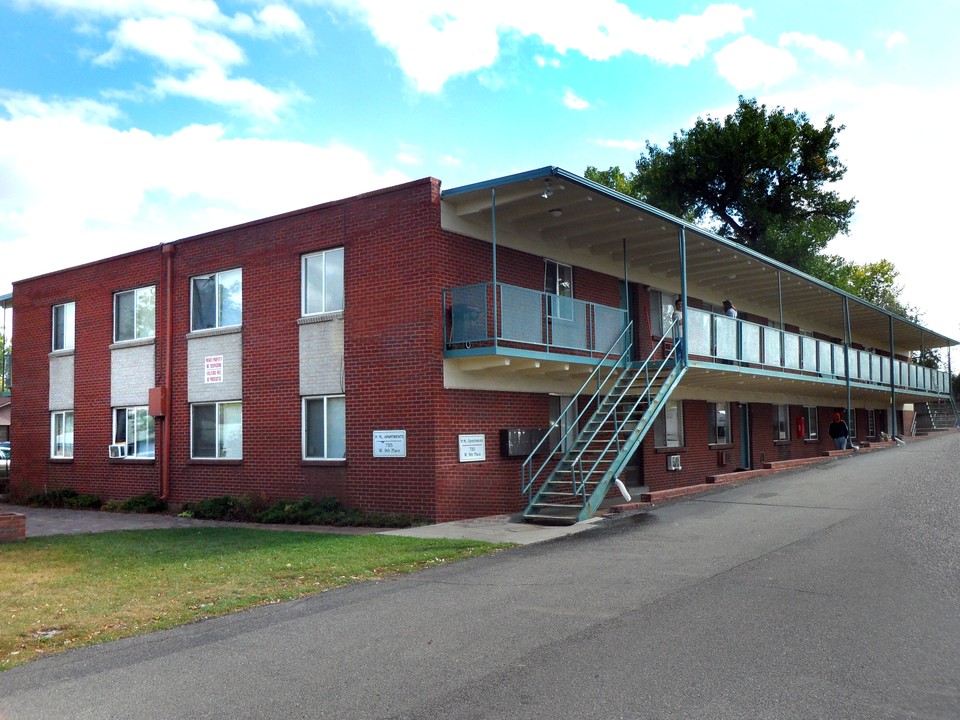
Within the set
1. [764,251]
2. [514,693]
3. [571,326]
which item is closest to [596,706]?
[514,693]

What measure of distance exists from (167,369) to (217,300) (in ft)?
6.93

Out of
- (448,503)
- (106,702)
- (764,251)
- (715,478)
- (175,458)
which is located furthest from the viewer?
(764,251)

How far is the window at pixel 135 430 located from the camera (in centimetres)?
2048

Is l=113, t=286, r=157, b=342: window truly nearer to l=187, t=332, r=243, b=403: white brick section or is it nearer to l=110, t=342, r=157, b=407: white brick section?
l=110, t=342, r=157, b=407: white brick section

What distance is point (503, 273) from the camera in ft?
55.6

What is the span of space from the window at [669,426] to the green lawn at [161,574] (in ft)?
32.7

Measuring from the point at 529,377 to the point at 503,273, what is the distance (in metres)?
2.12

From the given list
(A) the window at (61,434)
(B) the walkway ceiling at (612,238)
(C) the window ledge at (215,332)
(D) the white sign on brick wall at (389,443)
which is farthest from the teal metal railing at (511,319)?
(A) the window at (61,434)

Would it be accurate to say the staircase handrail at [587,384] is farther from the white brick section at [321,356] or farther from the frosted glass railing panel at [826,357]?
the frosted glass railing panel at [826,357]

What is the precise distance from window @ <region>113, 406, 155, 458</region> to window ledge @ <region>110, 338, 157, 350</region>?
1.51 meters

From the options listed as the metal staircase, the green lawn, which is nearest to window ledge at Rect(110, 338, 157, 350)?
the green lawn

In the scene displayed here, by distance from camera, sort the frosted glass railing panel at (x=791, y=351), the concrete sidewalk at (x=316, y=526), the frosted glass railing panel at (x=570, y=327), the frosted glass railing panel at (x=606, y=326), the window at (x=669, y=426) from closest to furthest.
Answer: the concrete sidewalk at (x=316, y=526)
the frosted glass railing panel at (x=570, y=327)
the frosted glass railing panel at (x=606, y=326)
the window at (x=669, y=426)
the frosted glass railing panel at (x=791, y=351)

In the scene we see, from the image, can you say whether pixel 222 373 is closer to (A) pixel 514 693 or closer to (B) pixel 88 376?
(B) pixel 88 376

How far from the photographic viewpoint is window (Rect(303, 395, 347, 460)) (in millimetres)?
16719
